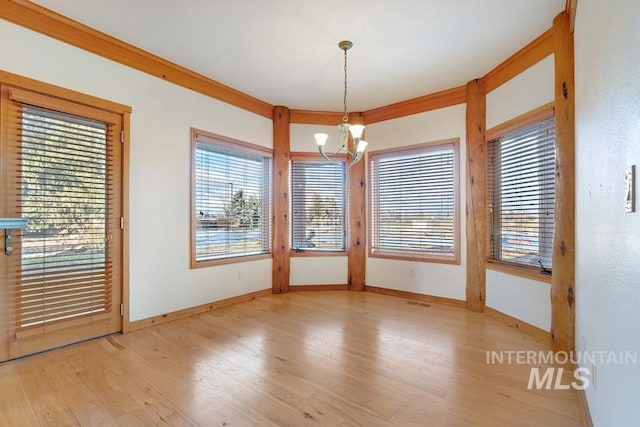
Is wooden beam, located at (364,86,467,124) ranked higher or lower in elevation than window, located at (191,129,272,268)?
higher

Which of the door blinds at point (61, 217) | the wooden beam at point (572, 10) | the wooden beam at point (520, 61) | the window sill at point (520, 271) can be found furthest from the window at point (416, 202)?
the door blinds at point (61, 217)

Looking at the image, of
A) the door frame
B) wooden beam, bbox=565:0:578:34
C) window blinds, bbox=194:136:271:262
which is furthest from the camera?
window blinds, bbox=194:136:271:262

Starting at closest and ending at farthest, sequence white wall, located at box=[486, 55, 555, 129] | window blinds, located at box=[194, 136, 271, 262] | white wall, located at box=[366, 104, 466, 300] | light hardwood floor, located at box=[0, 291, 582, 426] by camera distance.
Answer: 1. light hardwood floor, located at box=[0, 291, 582, 426]
2. white wall, located at box=[486, 55, 555, 129]
3. window blinds, located at box=[194, 136, 271, 262]
4. white wall, located at box=[366, 104, 466, 300]

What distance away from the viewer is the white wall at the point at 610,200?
41.6 inches

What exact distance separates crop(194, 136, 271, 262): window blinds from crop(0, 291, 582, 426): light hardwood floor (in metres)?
1.13

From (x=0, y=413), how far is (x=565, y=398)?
3.59m

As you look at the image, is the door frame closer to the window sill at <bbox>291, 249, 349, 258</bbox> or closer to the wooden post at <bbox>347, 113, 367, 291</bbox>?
the window sill at <bbox>291, 249, 349, 258</bbox>

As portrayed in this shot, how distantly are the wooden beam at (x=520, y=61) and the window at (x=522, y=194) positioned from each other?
60cm

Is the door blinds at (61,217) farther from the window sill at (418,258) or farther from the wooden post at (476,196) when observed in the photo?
the wooden post at (476,196)

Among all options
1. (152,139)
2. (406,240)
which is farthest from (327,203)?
(152,139)

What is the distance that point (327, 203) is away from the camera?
16.3ft

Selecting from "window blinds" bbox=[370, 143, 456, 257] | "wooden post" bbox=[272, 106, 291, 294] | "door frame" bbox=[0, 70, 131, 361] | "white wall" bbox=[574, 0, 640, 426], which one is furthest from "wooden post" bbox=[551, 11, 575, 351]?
"door frame" bbox=[0, 70, 131, 361]

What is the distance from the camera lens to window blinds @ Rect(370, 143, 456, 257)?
420 cm

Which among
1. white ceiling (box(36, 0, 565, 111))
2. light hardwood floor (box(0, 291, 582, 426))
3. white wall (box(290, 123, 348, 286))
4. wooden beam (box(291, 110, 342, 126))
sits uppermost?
white ceiling (box(36, 0, 565, 111))
